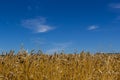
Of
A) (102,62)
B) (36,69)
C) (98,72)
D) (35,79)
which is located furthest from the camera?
(102,62)

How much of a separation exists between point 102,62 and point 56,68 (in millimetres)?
3001

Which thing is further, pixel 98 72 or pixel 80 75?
pixel 98 72

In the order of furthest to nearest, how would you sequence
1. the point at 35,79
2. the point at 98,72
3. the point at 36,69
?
the point at 98,72 → the point at 36,69 → the point at 35,79

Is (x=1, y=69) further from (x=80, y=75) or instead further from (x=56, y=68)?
(x=80, y=75)

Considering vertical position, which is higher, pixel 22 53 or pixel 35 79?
pixel 22 53

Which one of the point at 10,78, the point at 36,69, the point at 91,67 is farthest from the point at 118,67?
the point at 10,78

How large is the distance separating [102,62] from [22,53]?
3565 mm

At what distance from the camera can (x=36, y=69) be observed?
860 centimetres

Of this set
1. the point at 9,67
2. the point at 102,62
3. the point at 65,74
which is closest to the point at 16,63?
the point at 9,67

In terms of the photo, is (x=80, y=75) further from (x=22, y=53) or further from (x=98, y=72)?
(x=22, y=53)

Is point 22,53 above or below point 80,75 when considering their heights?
above

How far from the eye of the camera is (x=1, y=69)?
29.1 ft

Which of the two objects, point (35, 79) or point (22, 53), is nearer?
point (35, 79)

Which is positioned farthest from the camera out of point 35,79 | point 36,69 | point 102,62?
point 102,62
